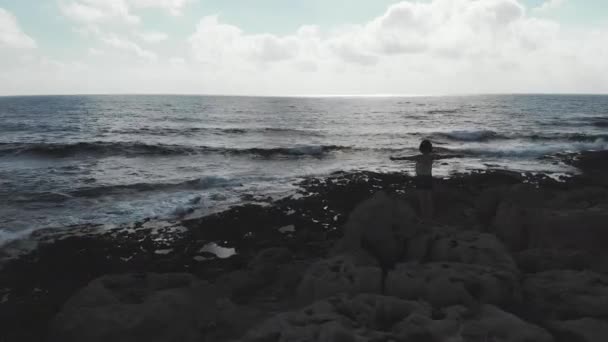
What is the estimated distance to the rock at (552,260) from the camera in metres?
6.24

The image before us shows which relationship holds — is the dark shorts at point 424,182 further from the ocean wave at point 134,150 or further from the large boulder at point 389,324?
the ocean wave at point 134,150

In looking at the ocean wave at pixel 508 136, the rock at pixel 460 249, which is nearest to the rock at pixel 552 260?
the rock at pixel 460 249

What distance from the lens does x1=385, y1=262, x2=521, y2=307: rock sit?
4.70 m

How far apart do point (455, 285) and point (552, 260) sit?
2.83m

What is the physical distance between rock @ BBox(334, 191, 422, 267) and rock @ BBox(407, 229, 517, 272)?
0.32m

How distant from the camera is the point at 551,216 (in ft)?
25.5

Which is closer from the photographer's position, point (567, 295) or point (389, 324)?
point (389, 324)

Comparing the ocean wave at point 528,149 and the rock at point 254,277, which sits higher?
the ocean wave at point 528,149

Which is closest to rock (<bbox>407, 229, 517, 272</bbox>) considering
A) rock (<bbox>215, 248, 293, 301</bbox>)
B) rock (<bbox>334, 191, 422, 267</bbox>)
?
rock (<bbox>334, 191, 422, 267</bbox>)

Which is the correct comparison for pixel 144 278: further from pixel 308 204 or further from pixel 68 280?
pixel 308 204

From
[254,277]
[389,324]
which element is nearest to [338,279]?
[389,324]

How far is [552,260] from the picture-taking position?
6.36 metres

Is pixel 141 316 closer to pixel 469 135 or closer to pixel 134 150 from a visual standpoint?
pixel 134 150

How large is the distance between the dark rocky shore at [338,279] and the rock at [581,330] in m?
0.01
